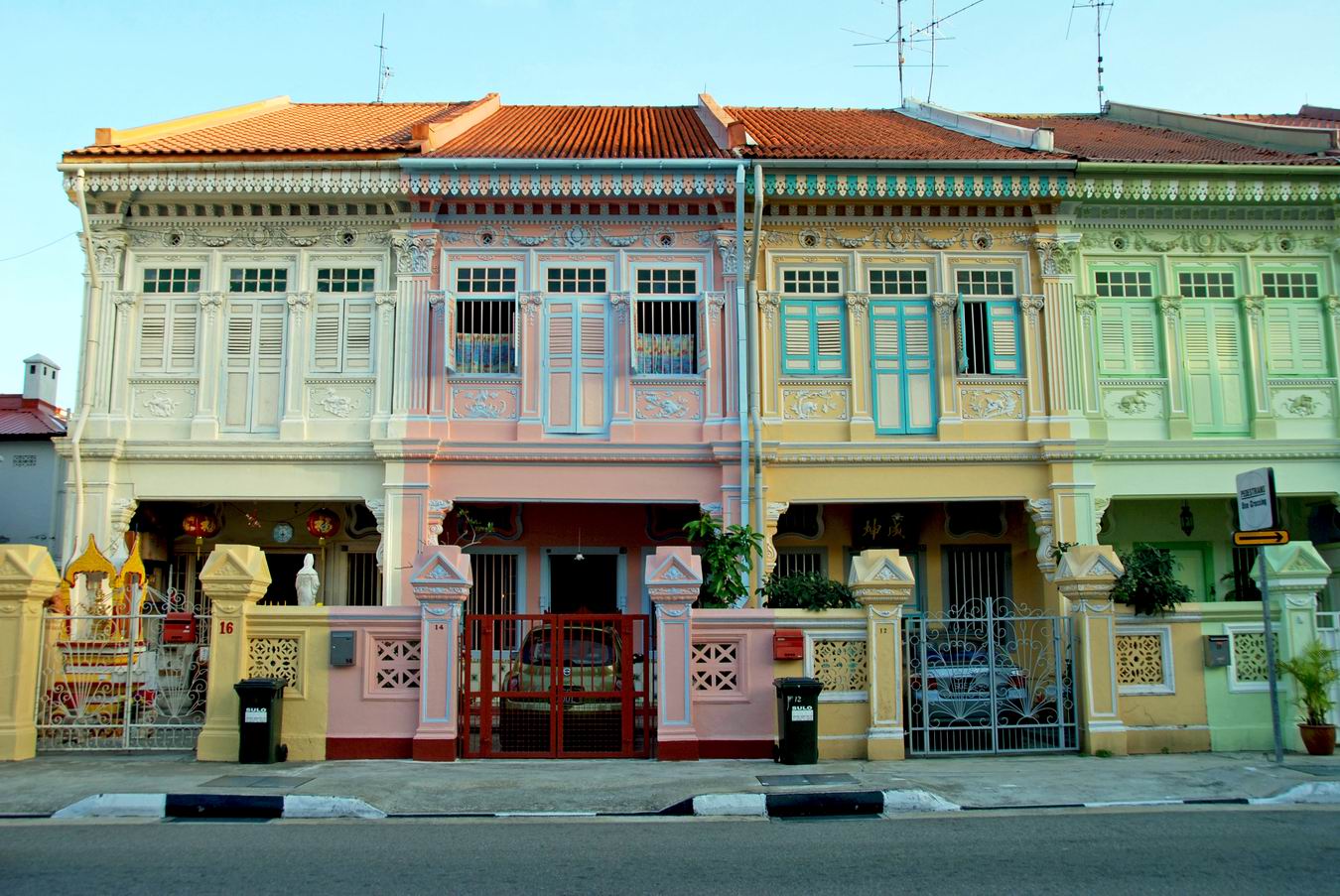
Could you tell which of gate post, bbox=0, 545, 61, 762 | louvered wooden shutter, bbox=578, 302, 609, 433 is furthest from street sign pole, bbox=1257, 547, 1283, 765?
gate post, bbox=0, 545, 61, 762

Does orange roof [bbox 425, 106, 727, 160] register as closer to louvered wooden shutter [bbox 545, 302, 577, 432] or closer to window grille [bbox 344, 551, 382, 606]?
louvered wooden shutter [bbox 545, 302, 577, 432]

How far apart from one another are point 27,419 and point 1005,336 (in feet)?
72.1

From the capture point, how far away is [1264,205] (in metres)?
17.7

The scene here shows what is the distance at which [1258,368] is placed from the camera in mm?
17672

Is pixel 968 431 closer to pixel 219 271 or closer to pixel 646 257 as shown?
pixel 646 257

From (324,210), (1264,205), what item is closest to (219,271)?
(324,210)

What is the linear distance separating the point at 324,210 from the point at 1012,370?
34.3ft

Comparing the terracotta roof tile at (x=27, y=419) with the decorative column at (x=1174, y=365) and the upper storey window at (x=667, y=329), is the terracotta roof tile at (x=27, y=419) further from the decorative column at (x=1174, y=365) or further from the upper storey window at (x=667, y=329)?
the decorative column at (x=1174, y=365)

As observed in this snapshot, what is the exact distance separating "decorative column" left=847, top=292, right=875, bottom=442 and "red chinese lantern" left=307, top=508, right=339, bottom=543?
8307mm

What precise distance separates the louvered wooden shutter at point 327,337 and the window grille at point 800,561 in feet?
24.7

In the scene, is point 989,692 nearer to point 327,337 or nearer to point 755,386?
point 755,386

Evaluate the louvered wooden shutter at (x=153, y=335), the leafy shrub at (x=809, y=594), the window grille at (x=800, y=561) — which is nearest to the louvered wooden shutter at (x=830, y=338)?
the window grille at (x=800, y=561)

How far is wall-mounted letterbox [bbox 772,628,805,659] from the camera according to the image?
12.1 meters

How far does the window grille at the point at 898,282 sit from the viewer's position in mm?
17594
